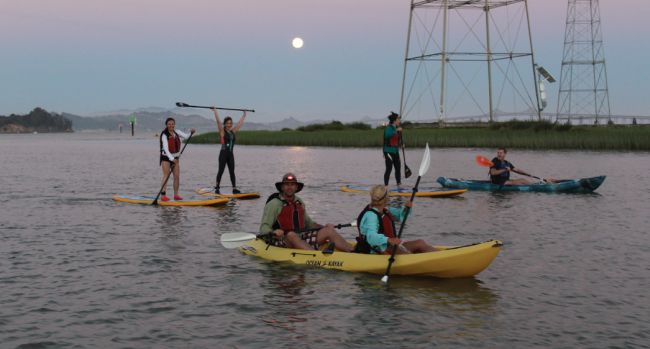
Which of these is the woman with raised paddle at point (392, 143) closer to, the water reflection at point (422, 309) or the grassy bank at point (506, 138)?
the water reflection at point (422, 309)

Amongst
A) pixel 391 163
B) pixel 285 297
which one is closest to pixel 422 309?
pixel 285 297

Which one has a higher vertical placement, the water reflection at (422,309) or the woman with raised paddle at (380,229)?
the woman with raised paddle at (380,229)

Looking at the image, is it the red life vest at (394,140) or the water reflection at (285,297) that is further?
the red life vest at (394,140)

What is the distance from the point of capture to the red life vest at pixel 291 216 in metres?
10.9

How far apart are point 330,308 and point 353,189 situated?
14.2 m

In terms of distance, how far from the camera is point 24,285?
965cm

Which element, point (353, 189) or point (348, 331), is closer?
point (348, 331)

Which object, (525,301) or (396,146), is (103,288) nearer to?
(525,301)

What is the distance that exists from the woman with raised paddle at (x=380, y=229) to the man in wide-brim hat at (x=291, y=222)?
0.65 metres

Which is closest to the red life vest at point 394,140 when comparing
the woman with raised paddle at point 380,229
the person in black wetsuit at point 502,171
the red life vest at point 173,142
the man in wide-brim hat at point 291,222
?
the person in black wetsuit at point 502,171

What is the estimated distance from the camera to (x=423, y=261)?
9797mm

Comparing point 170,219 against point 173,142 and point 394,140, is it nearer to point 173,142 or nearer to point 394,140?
point 173,142

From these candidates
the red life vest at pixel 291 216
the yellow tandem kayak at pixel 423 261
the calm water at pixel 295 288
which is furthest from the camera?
the red life vest at pixel 291 216

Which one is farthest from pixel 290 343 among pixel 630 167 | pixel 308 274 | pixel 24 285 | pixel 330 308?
pixel 630 167
